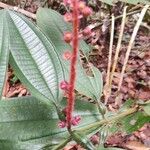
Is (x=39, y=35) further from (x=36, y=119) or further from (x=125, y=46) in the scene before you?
(x=125, y=46)

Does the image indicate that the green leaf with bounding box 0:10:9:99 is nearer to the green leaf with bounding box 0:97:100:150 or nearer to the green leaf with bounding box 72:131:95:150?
the green leaf with bounding box 0:97:100:150

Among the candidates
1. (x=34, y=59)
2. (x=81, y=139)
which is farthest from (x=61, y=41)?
(x=81, y=139)

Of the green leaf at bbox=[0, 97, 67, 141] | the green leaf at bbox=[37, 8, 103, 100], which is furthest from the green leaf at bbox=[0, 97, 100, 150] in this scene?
the green leaf at bbox=[37, 8, 103, 100]

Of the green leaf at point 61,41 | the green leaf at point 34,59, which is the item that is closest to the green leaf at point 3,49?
the green leaf at point 34,59

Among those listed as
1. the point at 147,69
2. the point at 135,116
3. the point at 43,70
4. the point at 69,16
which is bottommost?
the point at 147,69

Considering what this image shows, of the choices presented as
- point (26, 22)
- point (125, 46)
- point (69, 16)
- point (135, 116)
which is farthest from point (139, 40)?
point (69, 16)
